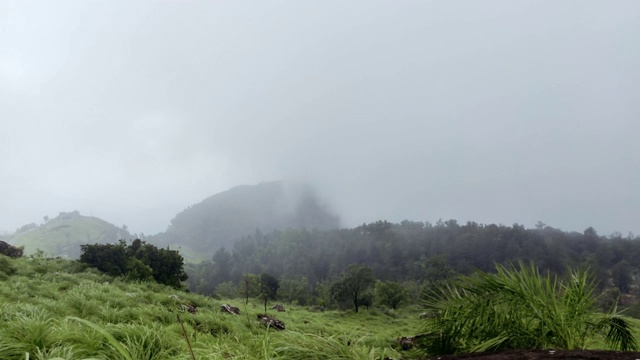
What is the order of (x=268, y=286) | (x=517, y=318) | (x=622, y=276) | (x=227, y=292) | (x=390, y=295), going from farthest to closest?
(x=622, y=276) → (x=227, y=292) → (x=268, y=286) → (x=390, y=295) → (x=517, y=318)

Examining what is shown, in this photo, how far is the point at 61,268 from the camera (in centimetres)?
2195

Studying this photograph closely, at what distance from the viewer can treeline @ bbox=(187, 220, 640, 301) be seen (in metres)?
99.5

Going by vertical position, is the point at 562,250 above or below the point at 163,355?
below

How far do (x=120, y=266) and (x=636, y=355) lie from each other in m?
31.2

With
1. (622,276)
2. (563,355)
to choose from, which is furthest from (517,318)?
(622,276)

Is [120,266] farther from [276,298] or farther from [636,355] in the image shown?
[276,298]

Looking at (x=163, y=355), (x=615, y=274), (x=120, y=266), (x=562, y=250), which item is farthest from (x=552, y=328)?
(x=562, y=250)

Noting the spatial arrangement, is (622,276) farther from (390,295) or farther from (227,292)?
(227,292)

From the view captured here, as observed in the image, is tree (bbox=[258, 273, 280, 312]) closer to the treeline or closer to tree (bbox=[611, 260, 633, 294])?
the treeline

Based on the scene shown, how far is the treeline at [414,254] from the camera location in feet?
326

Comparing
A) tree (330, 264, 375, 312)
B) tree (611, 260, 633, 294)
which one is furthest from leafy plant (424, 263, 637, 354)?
tree (611, 260, 633, 294)

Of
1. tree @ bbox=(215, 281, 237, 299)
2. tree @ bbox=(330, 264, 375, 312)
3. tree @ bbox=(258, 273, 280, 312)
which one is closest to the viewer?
tree @ bbox=(330, 264, 375, 312)

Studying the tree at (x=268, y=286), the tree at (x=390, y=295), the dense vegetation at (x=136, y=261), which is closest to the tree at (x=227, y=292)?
the tree at (x=268, y=286)

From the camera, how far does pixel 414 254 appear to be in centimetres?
12538
